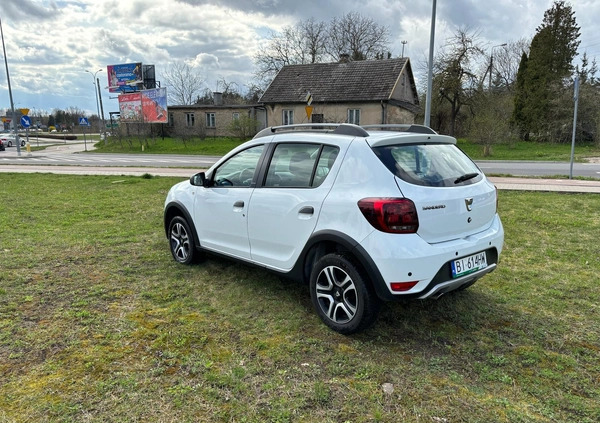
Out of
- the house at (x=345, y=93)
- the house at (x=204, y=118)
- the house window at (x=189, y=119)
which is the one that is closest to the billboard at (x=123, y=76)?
the house at (x=204, y=118)

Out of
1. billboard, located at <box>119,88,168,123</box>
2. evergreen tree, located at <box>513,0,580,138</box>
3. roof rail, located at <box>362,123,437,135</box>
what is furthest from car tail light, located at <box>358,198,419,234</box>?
billboard, located at <box>119,88,168,123</box>

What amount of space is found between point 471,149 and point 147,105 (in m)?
31.1

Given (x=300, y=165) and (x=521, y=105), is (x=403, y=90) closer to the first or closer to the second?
(x=521, y=105)

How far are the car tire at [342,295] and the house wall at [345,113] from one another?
2718 cm

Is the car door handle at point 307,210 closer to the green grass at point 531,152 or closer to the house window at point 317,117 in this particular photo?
the green grass at point 531,152

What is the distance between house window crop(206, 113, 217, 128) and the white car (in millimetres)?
40284

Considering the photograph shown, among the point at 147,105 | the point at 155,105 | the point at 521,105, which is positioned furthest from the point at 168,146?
the point at 521,105

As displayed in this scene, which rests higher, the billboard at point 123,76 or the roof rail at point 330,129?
the billboard at point 123,76

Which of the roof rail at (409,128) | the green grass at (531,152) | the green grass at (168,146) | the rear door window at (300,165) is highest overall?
the roof rail at (409,128)

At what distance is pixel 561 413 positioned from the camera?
251 centimetres

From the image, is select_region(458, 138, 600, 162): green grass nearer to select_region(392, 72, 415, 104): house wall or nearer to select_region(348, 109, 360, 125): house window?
select_region(392, 72, 415, 104): house wall

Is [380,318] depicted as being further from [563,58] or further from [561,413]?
[563,58]

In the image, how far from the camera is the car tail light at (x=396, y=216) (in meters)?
3.02

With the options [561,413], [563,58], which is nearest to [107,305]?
[561,413]
